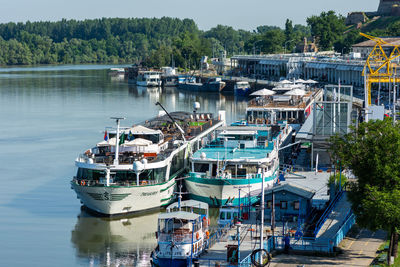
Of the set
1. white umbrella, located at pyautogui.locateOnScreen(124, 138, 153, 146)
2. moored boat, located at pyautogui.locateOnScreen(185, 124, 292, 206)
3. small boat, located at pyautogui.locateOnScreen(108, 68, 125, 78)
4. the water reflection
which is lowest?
the water reflection

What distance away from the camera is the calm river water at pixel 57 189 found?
123 feet

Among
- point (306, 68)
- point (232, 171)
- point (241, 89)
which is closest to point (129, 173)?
point (232, 171)

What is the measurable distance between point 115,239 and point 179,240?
888cm

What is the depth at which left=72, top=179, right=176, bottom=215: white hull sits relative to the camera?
Answer: 41125mm

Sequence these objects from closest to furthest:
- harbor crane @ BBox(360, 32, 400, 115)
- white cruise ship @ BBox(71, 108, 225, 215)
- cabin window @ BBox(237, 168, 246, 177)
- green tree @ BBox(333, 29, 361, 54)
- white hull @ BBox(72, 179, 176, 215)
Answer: white hull @ BBox(72, 179, 176, 215)
white cruise ship @ BBox(71, 108, 225, 215)
cabin window @ BBox(237, 168, 246, 177)
harbor crane @ BBox(360, 32, 400, 115)
green tree @ BBox(333, 29, 361, 54)

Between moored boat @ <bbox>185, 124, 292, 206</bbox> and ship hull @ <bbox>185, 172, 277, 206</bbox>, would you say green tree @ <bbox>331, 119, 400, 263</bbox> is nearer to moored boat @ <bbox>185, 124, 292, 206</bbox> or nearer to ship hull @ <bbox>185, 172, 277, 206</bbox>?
moored boat @ <bbox>185, 124, 292, 206</bbox>

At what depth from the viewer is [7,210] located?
45344mm

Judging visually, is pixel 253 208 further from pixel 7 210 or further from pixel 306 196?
pixel 7 210

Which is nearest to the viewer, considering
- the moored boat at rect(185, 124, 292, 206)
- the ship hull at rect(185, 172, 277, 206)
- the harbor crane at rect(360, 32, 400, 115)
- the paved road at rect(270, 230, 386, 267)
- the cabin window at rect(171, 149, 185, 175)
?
the paved road at rect(270, 230, 386, 267)

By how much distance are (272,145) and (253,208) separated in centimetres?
998

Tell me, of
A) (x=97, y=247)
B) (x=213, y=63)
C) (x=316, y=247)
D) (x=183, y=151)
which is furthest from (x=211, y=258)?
(x=213, y=63)

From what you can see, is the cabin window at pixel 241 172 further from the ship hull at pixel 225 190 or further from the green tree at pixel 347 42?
the green tree at pixel 347 42

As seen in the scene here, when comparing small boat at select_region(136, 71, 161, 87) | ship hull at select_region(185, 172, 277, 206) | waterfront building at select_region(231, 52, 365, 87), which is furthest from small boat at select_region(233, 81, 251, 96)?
ship hull at select_region(185, 172, 277, 206)

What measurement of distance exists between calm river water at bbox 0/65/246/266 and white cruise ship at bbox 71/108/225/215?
1120 mm
